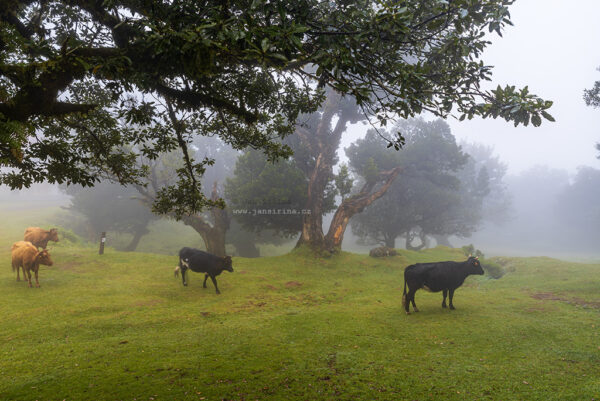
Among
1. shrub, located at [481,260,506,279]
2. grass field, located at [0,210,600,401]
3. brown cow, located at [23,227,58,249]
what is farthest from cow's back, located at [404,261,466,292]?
brown cow, located at [23,227,58,249]

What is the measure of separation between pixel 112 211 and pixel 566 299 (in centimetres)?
3790

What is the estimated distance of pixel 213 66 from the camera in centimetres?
405

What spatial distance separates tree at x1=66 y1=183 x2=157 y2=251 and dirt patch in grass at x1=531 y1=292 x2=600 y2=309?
33.1 meters

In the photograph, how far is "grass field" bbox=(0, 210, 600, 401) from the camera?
5.04 meters

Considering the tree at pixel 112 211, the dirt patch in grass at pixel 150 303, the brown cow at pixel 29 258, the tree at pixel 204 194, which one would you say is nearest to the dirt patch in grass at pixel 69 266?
the brown cow at pixel 29 258

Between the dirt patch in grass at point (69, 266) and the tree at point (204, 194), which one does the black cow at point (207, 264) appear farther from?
the dirt patch in grass at point (69, 266)

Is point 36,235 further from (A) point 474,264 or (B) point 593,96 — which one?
(B) point 593,96

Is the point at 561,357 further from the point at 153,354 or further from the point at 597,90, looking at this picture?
the point at 597,90

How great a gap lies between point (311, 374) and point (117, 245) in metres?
36.2

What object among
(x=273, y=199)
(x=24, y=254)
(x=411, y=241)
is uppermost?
(x=273, y=199)

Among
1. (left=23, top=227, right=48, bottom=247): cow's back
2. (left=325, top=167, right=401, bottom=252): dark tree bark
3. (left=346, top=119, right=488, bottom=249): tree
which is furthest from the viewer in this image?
(left=346, top=119, right=488, bottom=249): tree

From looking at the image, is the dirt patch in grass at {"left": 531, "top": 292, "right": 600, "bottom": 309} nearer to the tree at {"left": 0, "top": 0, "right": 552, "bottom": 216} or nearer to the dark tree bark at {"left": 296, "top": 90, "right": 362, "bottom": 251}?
the tree at {"left": 0, "top": 0, "right": 552, "bottom": 216}

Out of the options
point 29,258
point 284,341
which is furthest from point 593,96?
point 29,258

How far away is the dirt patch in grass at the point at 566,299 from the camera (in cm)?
1080
